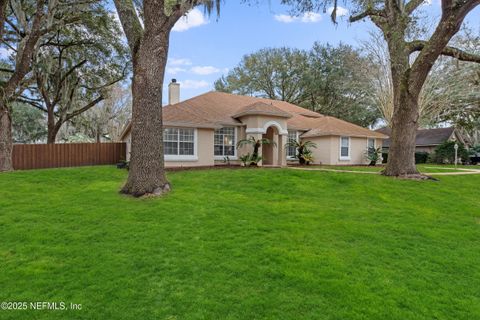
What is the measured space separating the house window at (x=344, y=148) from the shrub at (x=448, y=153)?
11817 millimetres

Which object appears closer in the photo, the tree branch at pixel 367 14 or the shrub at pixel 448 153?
the tree branch at pixel 367 14

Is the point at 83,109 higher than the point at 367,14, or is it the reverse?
the point at 367,14

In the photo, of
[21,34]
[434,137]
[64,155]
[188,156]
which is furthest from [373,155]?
[21,34]

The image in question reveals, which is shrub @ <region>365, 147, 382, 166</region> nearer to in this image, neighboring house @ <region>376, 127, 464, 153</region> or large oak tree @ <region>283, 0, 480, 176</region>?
large oak tree @ <region>283, 0, 480, 176</region>

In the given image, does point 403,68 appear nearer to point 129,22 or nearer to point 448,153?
point 129,22

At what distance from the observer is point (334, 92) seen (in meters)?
33.4

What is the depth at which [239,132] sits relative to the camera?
1806 centimetres

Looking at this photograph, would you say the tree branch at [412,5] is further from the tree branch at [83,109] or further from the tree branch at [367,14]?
the tree branch at [83,109]

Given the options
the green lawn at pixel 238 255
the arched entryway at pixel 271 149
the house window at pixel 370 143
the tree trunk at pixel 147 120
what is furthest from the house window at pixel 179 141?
the house window at pixel 370 143

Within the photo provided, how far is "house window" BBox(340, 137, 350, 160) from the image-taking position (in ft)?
67.8

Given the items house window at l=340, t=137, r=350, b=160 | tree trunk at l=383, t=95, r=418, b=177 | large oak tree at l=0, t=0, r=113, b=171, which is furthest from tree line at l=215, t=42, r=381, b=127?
large oak tree at l=0, t=0, r=113, b=171

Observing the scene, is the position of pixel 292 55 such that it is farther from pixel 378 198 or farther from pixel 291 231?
pixel 291 231

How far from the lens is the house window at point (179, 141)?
1498 cm

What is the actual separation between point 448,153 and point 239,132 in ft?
66.8
